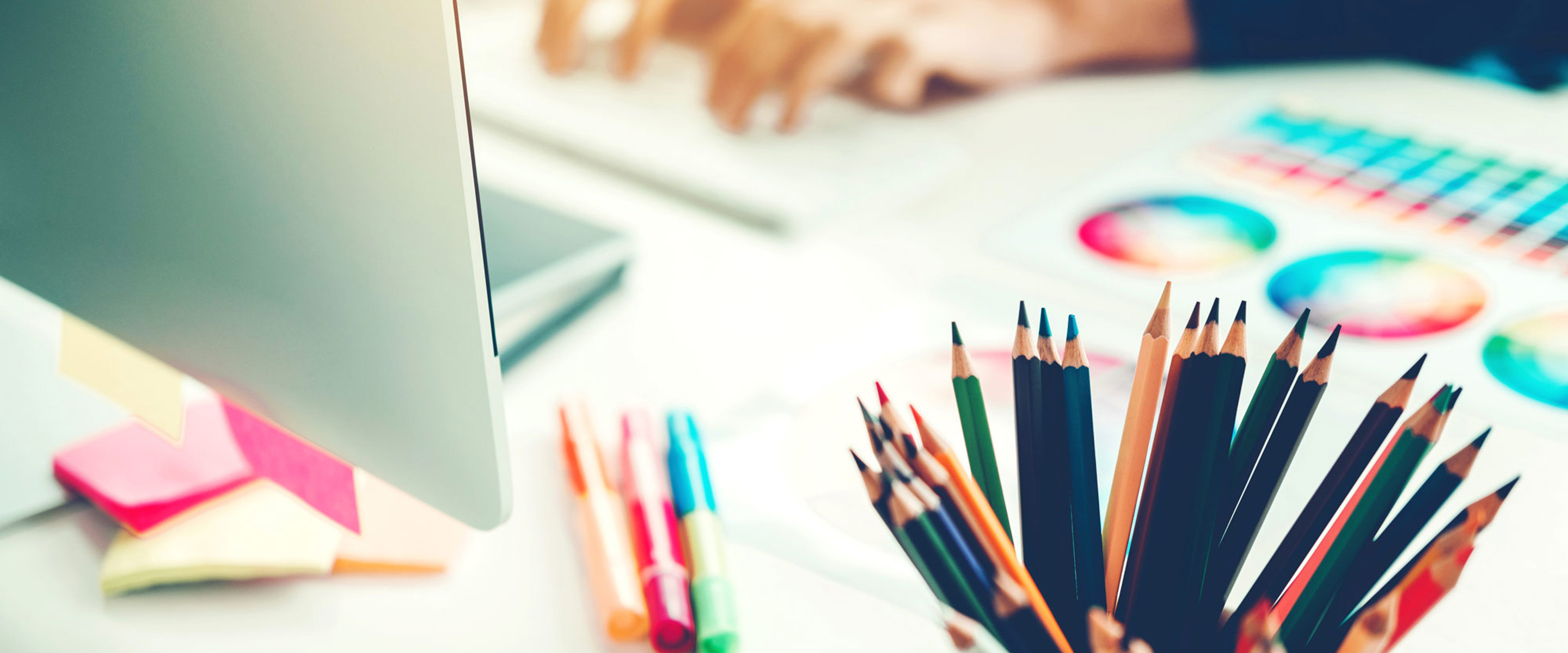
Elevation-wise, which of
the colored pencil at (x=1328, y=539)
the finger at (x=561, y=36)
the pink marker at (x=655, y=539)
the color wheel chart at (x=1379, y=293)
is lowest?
the pink marker at (x=655, y=539)

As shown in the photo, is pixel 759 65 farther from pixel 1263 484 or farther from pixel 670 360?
pixel 1263 484

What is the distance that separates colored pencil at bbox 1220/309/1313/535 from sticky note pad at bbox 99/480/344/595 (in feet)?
0.84

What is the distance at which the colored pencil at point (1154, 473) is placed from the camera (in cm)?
22

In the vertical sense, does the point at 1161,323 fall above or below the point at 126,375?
above

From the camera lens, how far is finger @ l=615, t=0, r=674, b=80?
2.19ft

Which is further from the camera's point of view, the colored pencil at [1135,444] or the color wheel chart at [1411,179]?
the color wheel chart at [1411,179]

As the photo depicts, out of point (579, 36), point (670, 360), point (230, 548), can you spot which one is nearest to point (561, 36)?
point (579, 36)

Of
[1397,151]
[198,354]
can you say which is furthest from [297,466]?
[1397,151]

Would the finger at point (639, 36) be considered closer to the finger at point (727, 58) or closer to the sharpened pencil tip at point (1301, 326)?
the finger at point (727, 58)

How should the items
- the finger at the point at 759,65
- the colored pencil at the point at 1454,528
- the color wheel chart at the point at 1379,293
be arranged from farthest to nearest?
the finger at the point at 759,65, the color wheel chart at the point at 1379,293, the colored pencil at the point at 1454,528

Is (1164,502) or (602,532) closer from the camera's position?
(1164,502)

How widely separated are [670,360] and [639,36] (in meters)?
0.31

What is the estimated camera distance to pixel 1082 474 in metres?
0.23

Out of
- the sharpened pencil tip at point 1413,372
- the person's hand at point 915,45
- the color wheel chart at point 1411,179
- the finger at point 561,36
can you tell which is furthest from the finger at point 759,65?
the sharpened pencil tip at point 1413,372
